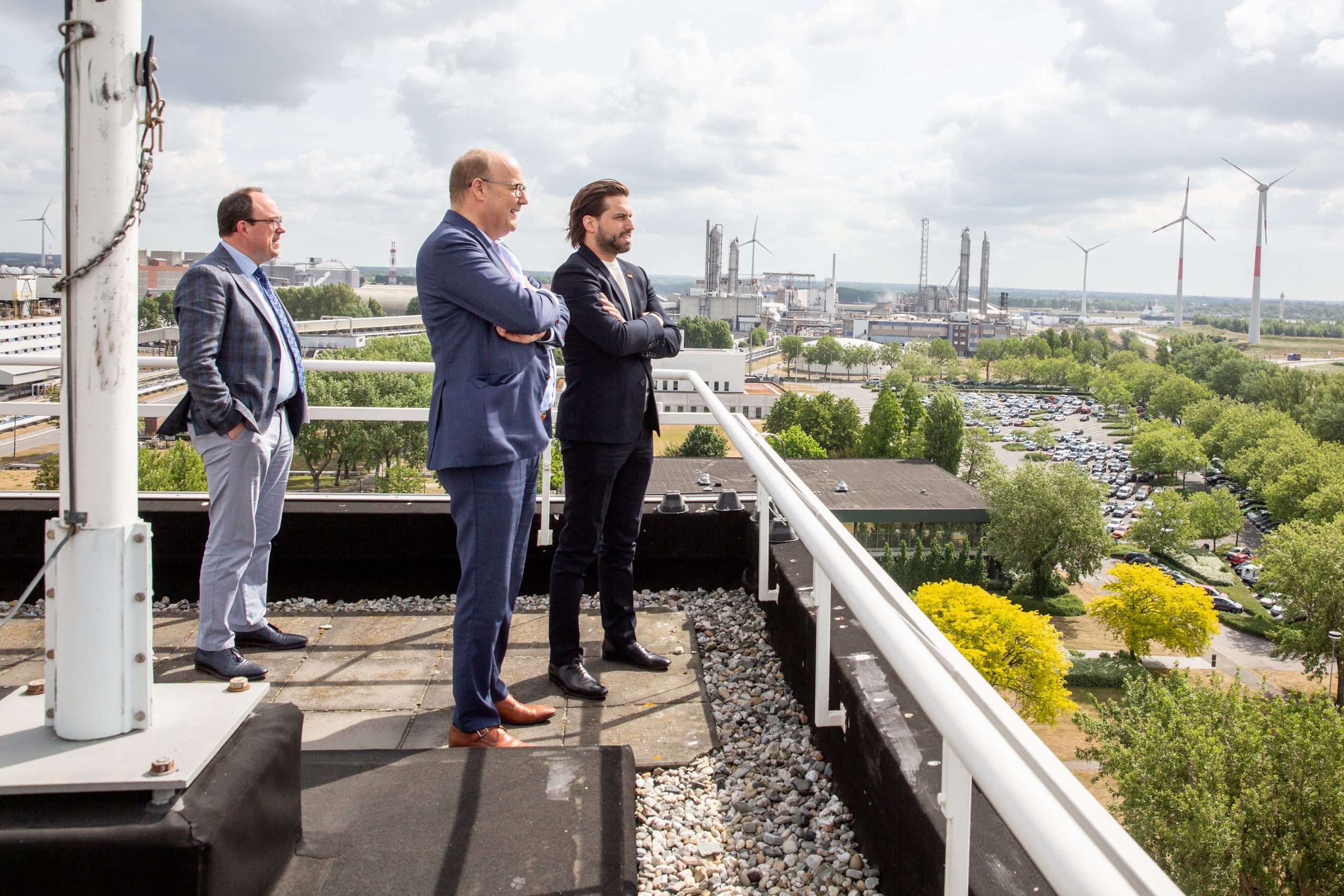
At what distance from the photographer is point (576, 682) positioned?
2473 mm

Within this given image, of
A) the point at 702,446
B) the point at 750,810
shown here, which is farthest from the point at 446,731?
the point at 702,446

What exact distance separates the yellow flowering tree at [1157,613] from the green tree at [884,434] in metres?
26.6

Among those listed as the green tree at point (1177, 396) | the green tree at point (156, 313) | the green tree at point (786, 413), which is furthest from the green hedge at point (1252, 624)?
the green tree at point (156, 313)

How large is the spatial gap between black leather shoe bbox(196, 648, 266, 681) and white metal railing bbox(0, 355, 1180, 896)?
57.7 inches

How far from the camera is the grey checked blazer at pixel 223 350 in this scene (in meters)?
2.47

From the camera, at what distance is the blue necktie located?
8.93 ft

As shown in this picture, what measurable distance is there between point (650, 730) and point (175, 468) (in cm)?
2848

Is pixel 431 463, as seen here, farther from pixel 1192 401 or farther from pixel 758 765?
pixel 1192 401

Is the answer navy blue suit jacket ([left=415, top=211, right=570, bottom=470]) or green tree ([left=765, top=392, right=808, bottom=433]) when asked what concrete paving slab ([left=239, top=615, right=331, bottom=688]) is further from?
green tree ([left=765, top=392, right=808, bottom=433])

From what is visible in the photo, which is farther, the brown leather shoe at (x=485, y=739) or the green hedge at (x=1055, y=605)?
the green hedge at (x=1055, y=605)

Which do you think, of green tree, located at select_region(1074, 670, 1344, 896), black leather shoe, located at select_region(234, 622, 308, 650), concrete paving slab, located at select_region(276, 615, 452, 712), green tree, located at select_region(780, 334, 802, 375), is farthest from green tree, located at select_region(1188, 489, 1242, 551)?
green tree, located at select_region(780, 334, 802, 375)

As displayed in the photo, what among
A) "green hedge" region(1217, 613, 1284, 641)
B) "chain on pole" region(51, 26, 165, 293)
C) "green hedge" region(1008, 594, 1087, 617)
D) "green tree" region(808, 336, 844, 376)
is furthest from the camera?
"green tree" region(808, 336, 844, 376)

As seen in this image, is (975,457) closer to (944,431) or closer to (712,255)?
(944,431)

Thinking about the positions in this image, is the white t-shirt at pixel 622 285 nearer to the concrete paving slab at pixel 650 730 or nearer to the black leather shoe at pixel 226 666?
the concrete paving slab at pixel 650 730
